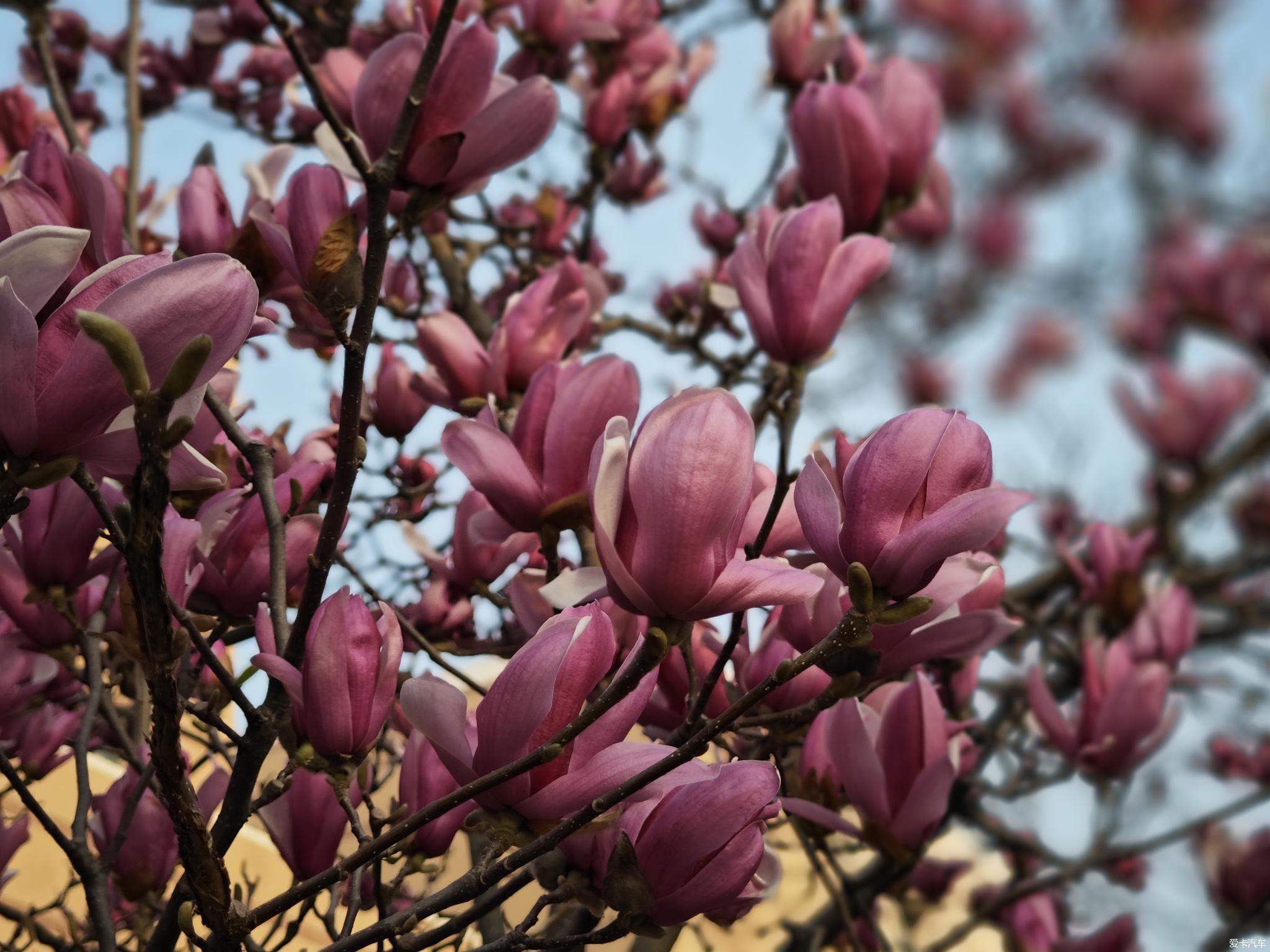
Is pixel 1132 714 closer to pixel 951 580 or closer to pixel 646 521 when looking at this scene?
pixel 951 580

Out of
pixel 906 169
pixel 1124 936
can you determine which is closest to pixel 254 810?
pixel 906 169

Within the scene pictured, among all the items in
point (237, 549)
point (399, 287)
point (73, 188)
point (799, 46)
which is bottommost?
point (237, 549)

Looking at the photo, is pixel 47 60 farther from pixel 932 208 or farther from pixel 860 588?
pixel 860 588

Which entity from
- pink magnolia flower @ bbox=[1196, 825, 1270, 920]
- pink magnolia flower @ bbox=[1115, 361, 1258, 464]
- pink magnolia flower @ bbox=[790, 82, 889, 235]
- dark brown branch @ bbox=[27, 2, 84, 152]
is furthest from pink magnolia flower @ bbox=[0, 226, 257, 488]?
pink magnolia flower @ bbox=[1115, 361, 1258, 464]

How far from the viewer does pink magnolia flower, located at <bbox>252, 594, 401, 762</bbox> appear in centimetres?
68

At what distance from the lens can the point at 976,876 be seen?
4957 mm

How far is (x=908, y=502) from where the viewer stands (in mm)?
635

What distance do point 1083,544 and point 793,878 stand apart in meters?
3.00

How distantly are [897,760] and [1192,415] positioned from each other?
187 centimetres


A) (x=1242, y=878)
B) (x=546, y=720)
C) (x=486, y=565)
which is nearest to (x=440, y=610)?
(x=486, y=565)

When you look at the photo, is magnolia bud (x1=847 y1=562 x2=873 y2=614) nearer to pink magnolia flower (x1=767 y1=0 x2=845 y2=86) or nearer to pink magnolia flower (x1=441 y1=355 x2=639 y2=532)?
pink magnolia flower (x1=441 y1=355 x2=639 y2=532)

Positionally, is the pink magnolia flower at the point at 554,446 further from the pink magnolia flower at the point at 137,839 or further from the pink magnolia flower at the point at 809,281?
the pink magnolia flower at the point at 137,839

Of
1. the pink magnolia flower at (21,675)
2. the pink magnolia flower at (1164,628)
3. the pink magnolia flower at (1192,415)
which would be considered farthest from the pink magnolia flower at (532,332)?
the pink magnolia flower at (1192,415)

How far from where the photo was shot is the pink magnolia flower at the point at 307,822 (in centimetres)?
83
